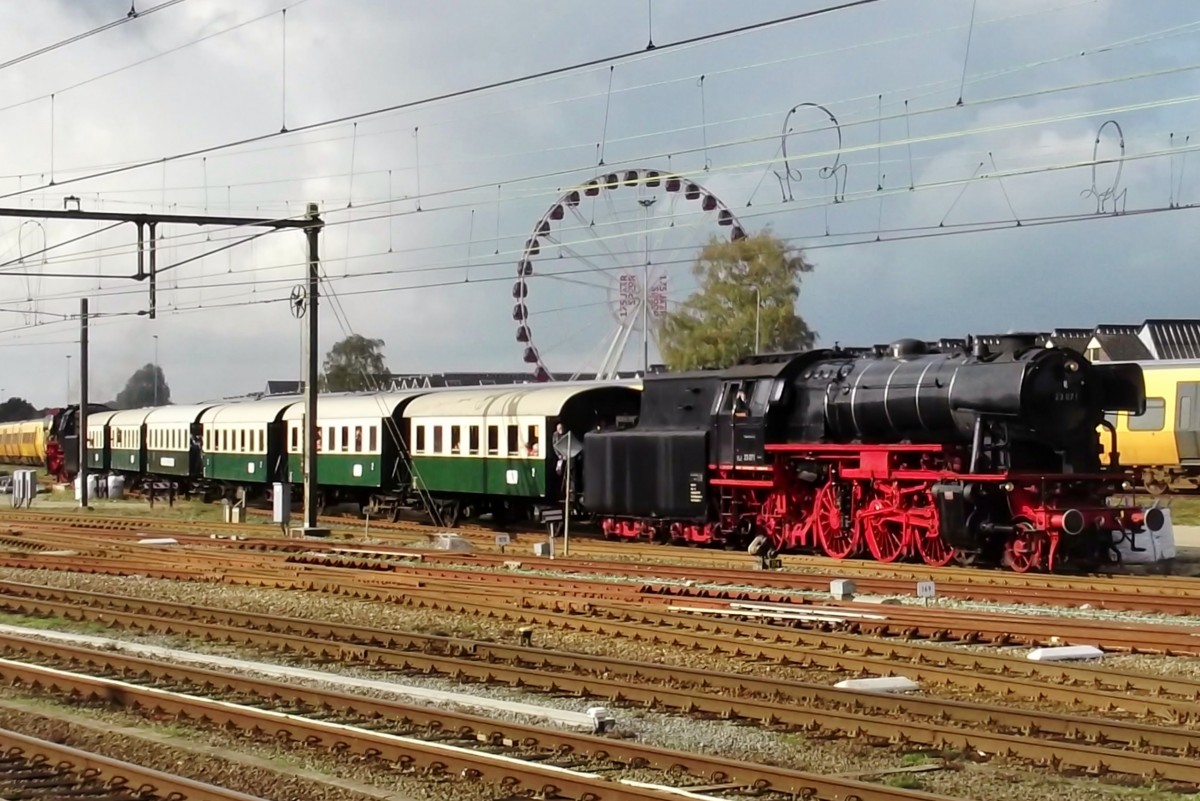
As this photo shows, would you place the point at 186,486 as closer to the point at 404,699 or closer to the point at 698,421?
the point at 698,421

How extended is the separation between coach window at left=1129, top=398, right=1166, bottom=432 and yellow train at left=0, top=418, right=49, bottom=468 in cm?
4941

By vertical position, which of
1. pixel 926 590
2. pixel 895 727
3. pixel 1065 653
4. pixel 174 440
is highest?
pixel 174 440

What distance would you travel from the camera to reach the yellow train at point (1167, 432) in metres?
33.6

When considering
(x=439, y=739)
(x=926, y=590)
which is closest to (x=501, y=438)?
(x=926, y=590)

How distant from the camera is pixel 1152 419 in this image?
3431 centimetres

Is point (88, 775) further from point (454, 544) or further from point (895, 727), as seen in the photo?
point (454, 544)

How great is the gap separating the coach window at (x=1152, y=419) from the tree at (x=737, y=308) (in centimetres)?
3304

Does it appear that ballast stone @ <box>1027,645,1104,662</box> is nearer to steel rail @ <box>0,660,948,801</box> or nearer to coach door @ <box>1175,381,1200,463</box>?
steel rail @ <box>0,660,948,801</box>

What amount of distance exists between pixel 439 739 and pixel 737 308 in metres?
61.3

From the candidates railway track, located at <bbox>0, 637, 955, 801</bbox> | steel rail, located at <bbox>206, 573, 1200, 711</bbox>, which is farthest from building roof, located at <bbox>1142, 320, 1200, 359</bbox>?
railway track, located at <bbox>0, 637, 955, 801</bbox>

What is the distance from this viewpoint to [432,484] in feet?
108

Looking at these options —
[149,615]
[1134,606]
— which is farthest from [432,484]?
[1134,606]

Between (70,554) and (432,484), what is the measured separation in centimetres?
942

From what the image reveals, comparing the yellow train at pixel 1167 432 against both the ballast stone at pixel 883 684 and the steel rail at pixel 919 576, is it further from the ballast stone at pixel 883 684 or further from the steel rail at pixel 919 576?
the ballast stone at pixel 883 684
